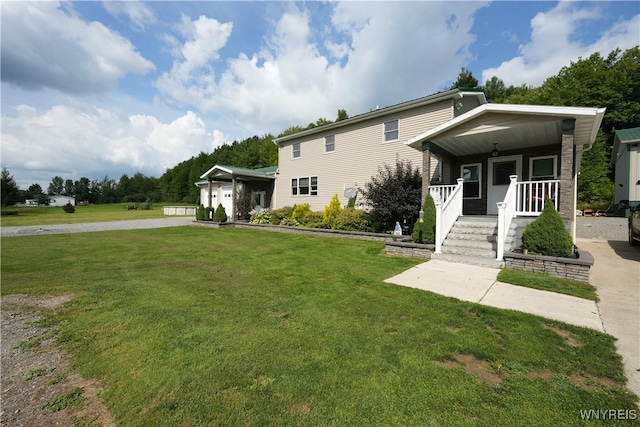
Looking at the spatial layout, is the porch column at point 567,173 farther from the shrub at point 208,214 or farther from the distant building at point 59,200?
the distant building at point 59,200

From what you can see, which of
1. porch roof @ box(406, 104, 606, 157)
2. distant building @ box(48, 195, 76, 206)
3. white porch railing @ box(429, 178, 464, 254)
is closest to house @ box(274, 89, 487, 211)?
porch roof @ box(406, 104, 606, 157)

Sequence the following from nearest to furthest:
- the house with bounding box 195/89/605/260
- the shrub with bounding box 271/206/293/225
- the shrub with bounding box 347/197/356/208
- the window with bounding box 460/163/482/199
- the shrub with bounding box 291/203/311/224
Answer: the house with bounding box 195/89/605/260
the window with bounding box 460/163/482/199
the shrub with bounding box 347/197/356/208
the shrub with bounding box 291/203/311/224
the shrub with bounding box 271/206/293/225

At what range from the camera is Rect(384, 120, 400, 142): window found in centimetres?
1297

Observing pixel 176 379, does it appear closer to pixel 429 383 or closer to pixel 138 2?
pixel 429 383

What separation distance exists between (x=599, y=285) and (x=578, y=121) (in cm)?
415

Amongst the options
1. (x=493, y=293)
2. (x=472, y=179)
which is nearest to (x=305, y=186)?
(x=472, y=179)

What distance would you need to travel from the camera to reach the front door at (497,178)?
10062 mm

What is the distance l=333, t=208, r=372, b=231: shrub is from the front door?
15.9 feet

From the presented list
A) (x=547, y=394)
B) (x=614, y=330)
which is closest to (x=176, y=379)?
(x=547, y=394)

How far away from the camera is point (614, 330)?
3275 mm

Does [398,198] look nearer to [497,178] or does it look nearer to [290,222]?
[497,178]

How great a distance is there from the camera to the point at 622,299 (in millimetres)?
4391

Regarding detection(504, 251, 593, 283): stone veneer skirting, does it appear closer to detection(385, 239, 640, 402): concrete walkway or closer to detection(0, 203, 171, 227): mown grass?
detection(385, 239, 640, 402): concrete walkway

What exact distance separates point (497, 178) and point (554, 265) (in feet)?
19.0
